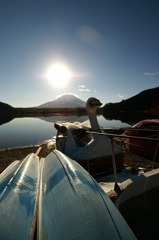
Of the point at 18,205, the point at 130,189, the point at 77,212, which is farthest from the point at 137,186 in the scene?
the point at 18,205

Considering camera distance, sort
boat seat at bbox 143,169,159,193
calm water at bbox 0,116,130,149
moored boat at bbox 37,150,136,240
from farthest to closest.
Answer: calm water at bbox 0,116,130,149
boat seat at bbox 143,169,159,193
moored boat at bbox 37,150,136,240

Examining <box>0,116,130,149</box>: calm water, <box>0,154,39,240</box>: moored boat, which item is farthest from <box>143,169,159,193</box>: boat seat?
<box>0,116,130,149</box>: calm water

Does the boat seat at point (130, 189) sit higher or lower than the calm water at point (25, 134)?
higher

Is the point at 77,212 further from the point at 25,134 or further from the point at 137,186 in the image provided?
the point at 25,134

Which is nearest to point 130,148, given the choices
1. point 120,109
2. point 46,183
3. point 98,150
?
point 98,150

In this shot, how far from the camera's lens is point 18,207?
11.0 ft

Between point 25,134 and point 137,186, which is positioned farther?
point 25,134

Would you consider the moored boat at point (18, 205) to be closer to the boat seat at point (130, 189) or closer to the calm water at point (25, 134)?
the boat seat at point (130, 189)

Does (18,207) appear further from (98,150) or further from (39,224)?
(98,150)

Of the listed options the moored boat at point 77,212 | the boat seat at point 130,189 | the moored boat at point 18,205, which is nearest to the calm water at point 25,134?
the moored boat at point 18,205

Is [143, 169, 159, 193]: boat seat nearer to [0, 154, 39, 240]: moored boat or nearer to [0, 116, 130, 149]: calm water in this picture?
[0, 154, 39, 240]: moored boat

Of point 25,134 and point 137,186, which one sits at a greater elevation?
point 137,186

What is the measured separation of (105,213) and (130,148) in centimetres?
→ 1290

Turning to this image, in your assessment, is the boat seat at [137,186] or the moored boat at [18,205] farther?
the boat seat at [137,186]
